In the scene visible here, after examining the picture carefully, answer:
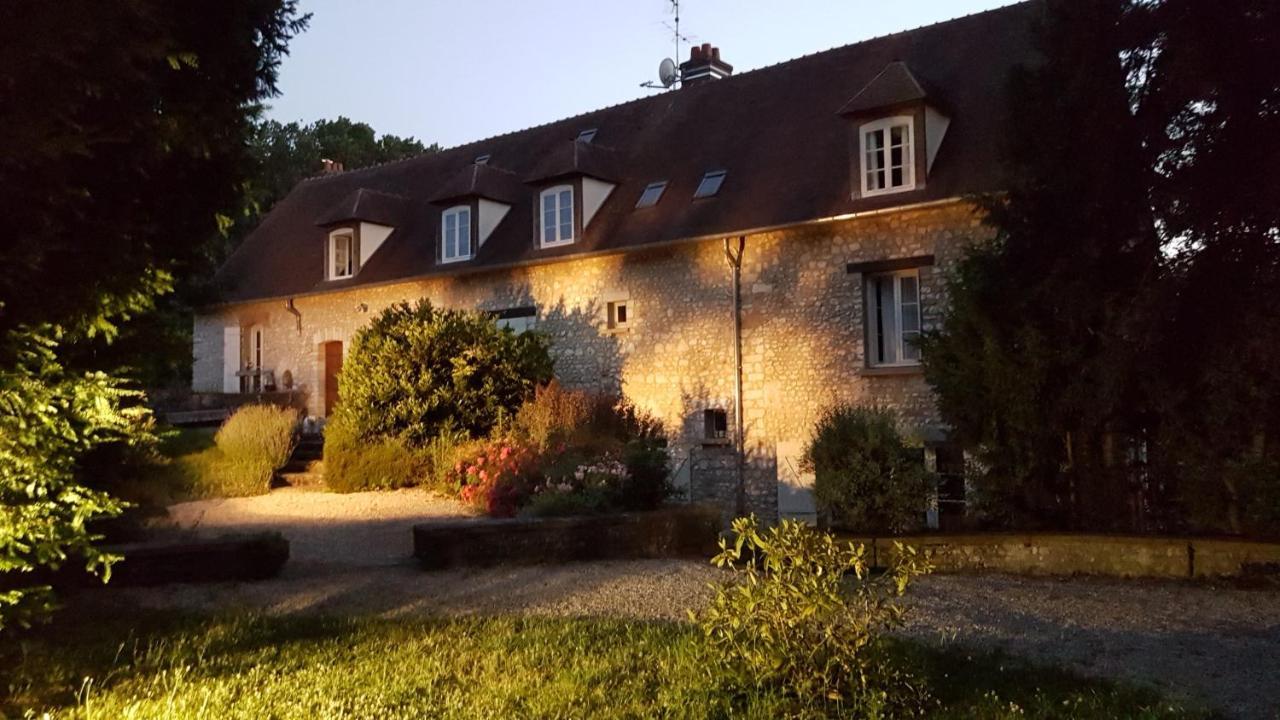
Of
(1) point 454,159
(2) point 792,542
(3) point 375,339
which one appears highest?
(1) point 454,159

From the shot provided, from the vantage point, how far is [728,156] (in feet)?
51.8

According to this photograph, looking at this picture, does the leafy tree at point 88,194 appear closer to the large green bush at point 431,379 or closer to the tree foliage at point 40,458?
the tree foliage at point 40,458

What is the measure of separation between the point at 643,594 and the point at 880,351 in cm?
762

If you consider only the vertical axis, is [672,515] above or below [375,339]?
below

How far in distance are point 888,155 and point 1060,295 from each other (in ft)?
19.9

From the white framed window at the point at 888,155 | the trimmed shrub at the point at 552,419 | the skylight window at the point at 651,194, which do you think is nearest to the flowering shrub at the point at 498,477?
the trimmed shrub at the point at 552,419

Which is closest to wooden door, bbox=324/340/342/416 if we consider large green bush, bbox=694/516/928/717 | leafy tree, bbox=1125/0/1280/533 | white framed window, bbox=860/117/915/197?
white framed window, bbox=860/117/915/197

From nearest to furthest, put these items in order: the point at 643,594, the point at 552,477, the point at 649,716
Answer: the point at 649,716, the point at 643,594, the point at 552,477

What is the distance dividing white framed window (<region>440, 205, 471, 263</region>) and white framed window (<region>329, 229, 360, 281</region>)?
256 cm

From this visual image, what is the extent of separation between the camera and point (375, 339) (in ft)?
45.9

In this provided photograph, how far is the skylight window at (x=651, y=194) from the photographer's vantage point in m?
15.9

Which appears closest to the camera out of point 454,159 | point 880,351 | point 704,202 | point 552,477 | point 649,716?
point 649,716

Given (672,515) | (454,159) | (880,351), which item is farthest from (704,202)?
(454,159)

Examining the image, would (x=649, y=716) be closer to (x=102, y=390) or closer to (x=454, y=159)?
(x=102, y=390)
